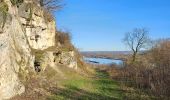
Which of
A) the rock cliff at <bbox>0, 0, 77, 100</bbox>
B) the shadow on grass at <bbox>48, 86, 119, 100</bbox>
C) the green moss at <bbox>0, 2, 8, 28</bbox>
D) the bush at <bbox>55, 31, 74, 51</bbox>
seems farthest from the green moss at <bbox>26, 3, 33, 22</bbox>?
the bush at <bbox>55, 31, 74, 51</bbox>

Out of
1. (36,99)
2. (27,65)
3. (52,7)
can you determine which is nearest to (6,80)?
(36,99)

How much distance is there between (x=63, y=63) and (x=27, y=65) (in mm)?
13373

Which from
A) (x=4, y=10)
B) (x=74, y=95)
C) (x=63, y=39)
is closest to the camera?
(x=4, y=10)

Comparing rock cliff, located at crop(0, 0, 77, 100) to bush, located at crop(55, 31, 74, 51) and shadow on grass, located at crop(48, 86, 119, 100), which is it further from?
bush, located at crop(55, 31, 74, 51)

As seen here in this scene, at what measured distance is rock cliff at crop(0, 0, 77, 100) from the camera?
17.3m

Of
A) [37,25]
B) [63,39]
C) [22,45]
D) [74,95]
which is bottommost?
[74,95]

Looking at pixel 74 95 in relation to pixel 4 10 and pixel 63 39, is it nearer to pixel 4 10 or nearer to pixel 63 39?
pixel 4 10

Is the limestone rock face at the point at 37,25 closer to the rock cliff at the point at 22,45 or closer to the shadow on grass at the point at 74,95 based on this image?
the rock cliff at the point at 22,45

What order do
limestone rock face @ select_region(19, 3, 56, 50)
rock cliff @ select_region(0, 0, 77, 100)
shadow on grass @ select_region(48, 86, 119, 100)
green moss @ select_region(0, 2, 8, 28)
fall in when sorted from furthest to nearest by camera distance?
limestone rock face @ select_region(19, 3, 56, 50) < shadow on grass @ select_region(48, 86, 119, 100) < green moss @ select_region(0, 2, 8, 28) < rock cliff @ select_region(0, 0, 77, 100)

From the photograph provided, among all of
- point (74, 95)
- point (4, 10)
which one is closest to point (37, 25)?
point (74, 95)

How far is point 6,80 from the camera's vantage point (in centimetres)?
1694

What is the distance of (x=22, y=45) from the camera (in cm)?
2336

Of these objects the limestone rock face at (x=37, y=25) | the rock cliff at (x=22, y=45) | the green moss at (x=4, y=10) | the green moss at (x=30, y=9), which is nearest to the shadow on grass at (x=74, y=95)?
the rock cliff at (x=22, y=45)

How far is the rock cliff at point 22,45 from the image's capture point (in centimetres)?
1727
